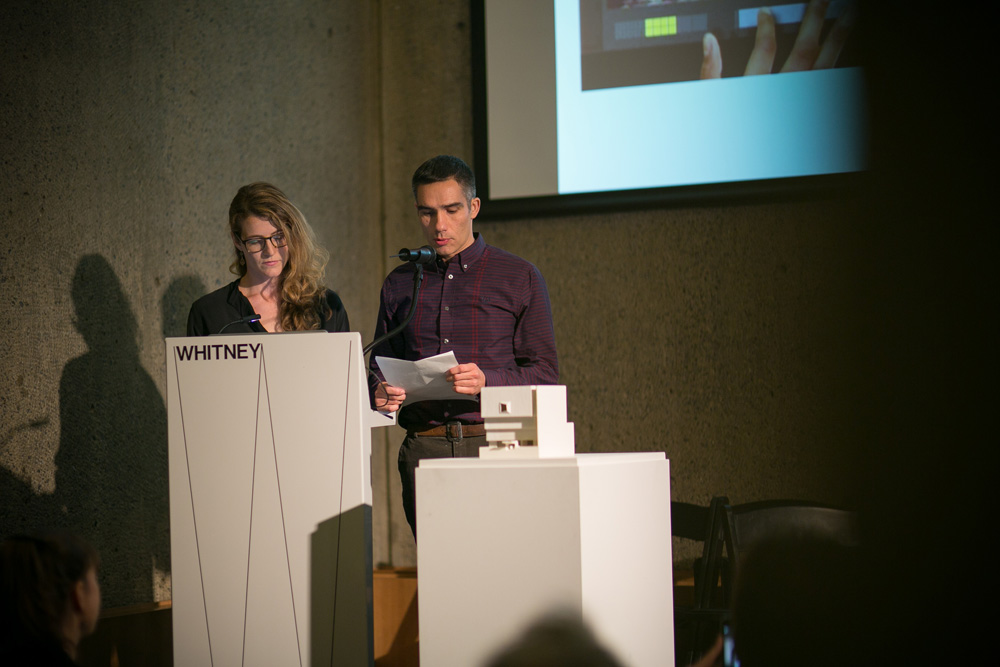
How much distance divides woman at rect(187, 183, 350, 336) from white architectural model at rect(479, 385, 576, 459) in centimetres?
80

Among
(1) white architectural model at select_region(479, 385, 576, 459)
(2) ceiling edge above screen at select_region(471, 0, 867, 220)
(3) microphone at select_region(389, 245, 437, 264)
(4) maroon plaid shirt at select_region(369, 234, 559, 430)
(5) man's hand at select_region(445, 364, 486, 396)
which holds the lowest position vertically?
(1) white architectural model at select_region(479, 385, 576, 459)

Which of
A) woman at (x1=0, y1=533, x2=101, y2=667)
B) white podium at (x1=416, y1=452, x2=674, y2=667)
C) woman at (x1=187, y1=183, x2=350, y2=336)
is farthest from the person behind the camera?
woman at (x1=187, y1=183, x2=350, y2=336)

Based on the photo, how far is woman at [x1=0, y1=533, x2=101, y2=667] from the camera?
4.06ft

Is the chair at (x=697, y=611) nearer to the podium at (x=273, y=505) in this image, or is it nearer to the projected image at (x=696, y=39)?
the podium at (x=273, y=505)

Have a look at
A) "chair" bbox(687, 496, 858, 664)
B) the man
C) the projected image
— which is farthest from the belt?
the projected image

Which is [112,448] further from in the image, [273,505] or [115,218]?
[273,505]

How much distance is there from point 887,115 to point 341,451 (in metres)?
1.62

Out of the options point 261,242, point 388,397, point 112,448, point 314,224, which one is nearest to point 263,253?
point 261,242

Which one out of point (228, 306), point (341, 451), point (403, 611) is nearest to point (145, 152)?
point (228, 306)

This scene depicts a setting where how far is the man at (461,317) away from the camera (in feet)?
7.86

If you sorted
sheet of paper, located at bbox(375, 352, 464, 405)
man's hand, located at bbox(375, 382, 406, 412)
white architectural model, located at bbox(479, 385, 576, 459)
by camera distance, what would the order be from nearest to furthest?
white architectural model, located at bbox(479, 385, 576, 459)
sheet of paper, located at bbox(375, 352, 464, 405)
man's hand, located at bbox(375, 382, 406, 412)

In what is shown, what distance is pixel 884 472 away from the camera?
18.7 inches

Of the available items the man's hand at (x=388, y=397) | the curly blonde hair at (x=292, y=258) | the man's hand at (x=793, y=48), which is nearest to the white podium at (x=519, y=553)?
the man's hand at (x=388, y=397)

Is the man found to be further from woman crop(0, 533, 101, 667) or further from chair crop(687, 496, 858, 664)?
woman crop(0, 533, 101, 667)
